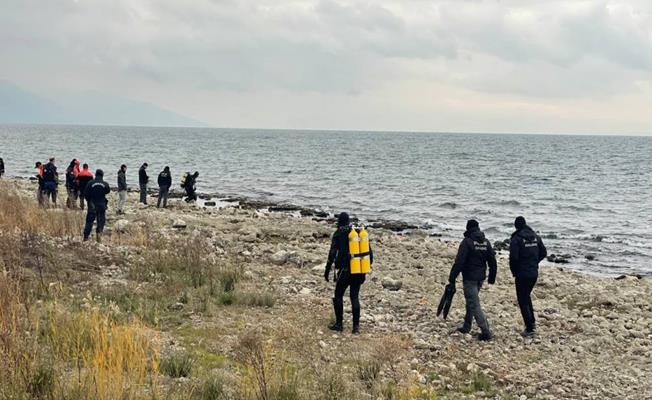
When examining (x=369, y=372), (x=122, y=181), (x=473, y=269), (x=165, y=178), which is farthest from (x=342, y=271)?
(x=165, y=178)

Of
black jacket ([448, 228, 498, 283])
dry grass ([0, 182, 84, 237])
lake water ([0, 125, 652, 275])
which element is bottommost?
lake water ([0, 125, 652, 275])

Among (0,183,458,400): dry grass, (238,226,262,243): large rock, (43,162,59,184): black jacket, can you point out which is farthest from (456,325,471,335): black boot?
(43,162,59,184): black jacket

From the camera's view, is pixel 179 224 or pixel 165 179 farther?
pixel 165 179

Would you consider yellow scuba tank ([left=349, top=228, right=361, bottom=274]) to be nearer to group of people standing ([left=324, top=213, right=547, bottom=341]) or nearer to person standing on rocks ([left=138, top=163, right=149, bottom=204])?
group of people standing ([left=324, top=213, right=547, bottom=341])

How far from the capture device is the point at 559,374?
8938mm

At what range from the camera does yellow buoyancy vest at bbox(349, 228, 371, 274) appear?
10.0 m

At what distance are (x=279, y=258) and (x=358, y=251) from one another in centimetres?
640

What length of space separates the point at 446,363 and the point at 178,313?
4.50m

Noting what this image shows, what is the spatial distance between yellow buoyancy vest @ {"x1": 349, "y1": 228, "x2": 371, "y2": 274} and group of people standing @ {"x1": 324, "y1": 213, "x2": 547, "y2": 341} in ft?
0.24

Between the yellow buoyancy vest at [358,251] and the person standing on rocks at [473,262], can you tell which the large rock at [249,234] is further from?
the person standing on rocks at [473,262]

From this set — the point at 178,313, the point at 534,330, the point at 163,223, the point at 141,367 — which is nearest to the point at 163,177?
the point at 163,223

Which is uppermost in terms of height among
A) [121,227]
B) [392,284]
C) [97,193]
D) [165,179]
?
[97,193]

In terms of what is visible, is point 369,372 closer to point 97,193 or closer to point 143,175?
point 97,193

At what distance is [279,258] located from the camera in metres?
16.2
